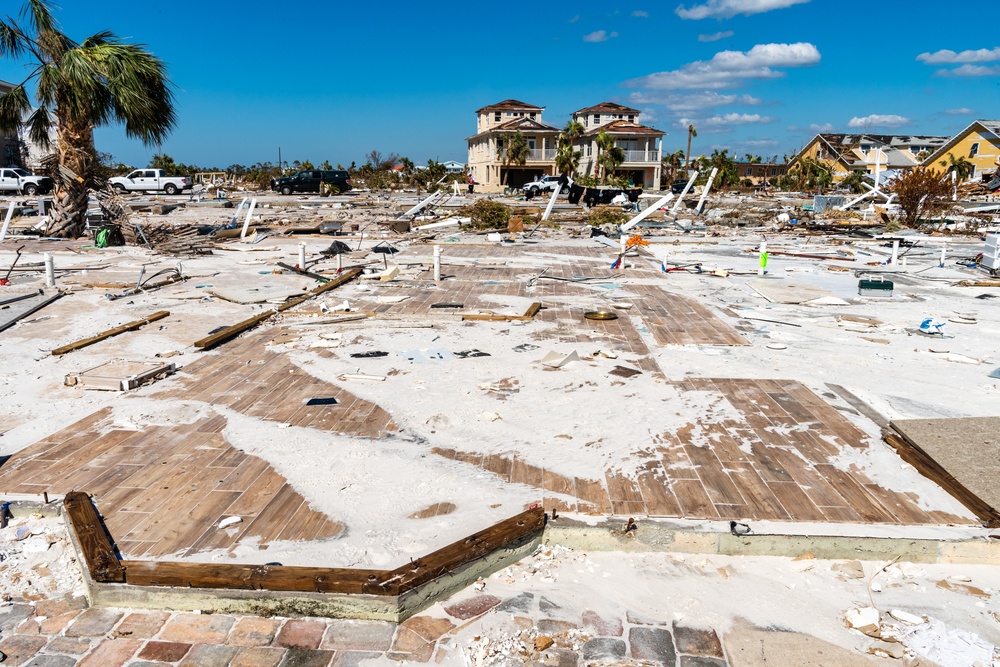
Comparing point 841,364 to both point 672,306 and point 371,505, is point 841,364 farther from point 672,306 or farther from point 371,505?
point 371,505

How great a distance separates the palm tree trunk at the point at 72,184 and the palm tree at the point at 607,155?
38.2 meters

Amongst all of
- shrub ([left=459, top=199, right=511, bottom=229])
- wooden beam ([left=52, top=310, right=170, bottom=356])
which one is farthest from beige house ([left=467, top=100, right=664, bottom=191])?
wooden beam ([left=52, top=310, right=170, bottom=356])

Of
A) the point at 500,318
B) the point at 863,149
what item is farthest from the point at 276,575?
the point at 863,149

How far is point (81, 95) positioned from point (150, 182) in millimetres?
25873

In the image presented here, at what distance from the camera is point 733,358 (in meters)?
7.55

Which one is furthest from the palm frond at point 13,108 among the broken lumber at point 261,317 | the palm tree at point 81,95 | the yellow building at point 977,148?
the yellow building at point 977,148

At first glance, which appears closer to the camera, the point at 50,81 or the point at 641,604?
the point at 641,604

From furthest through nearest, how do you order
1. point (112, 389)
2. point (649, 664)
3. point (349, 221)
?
point (349, 221)
point (112, 389)
point (649, 664)

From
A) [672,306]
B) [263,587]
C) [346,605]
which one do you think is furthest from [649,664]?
[672,306]

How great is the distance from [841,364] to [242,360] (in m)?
6.35

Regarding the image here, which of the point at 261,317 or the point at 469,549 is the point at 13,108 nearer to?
the point at 261,317

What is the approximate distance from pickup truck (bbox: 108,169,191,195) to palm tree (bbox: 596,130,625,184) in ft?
93.4

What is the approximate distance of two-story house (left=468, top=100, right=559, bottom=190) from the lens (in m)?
58.7

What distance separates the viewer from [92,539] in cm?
372
